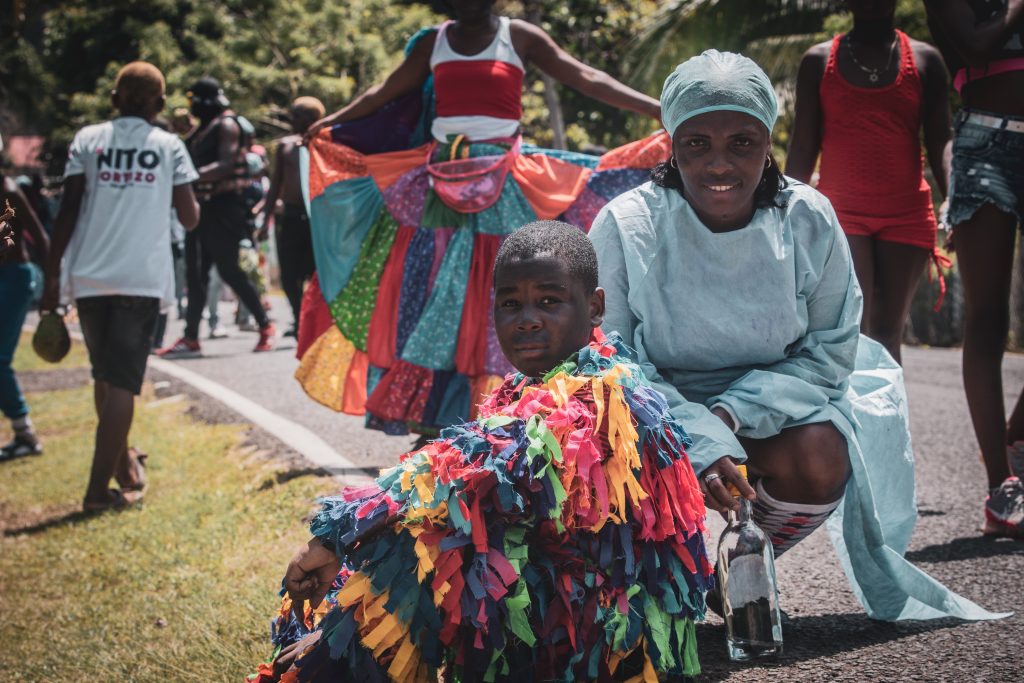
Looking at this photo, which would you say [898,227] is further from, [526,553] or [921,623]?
[526,553]

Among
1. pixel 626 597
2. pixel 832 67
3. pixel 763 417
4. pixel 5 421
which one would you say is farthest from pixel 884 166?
pixel 5 421

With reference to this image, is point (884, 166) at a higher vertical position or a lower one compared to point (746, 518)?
higher

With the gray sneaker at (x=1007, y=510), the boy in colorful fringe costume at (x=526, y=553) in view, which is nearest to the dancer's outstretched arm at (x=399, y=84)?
the boy in colorful fringe costume at (x=526, y=553)

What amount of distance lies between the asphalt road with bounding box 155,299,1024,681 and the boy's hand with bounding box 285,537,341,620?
978mm

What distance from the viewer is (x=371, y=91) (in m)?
4.50

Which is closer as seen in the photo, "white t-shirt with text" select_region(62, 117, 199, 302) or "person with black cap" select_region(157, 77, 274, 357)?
"white t-shirt with text" select_region(62, 117, 199, 302)

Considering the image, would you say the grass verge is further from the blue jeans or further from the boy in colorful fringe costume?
the boy in colorful fringe costume

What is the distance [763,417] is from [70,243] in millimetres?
3551

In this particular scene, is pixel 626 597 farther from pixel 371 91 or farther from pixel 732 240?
pixel 371 91


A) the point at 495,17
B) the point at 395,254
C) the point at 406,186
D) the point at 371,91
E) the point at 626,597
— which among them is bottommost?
the point at 626,597

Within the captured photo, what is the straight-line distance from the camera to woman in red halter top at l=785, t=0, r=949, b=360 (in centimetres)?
393

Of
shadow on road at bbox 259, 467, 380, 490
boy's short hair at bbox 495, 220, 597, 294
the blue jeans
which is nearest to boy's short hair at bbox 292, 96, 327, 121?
the blue jeans

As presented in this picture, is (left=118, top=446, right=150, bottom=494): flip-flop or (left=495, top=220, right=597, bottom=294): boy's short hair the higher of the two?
(left=495, top=220, right=597, bottom=294): boy's short hair

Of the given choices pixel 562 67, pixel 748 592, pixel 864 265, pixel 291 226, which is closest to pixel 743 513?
pixel 748 592
